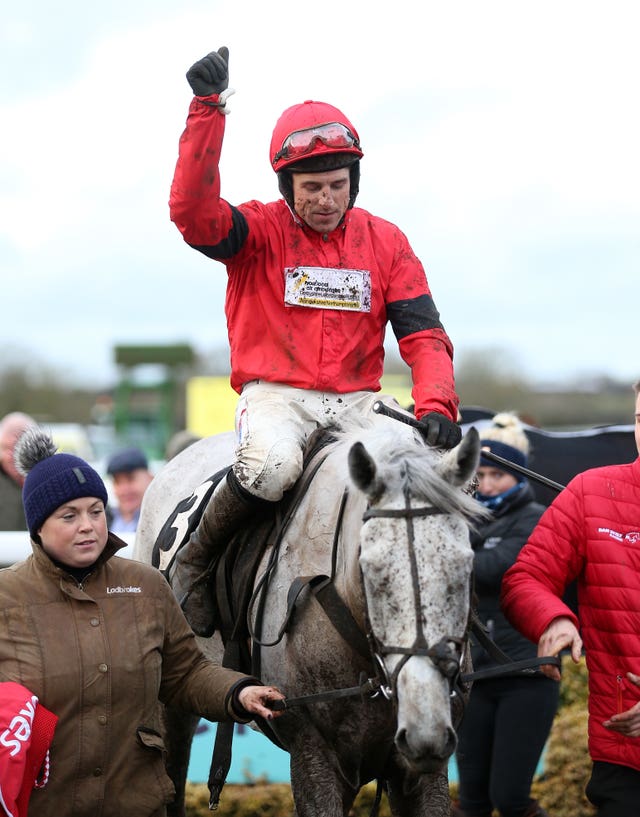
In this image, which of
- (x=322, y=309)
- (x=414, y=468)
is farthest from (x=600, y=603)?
(x=322, y=309)

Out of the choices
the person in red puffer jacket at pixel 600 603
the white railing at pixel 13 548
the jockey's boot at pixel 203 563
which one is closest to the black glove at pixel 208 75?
the jockey's boot at pixel 203 563

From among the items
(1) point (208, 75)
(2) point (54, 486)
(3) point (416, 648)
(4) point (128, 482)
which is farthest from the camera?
(4) point (128, 482)

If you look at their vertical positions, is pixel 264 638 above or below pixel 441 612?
below

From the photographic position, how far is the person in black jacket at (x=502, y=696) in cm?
511

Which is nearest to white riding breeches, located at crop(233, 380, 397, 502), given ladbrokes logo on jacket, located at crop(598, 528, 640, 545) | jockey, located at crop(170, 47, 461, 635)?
jockey, located at crop(170, 47, 461, 635)

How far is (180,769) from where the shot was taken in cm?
501

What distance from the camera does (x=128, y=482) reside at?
7531mm

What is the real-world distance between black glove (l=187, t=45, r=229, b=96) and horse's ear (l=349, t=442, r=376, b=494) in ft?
4.67

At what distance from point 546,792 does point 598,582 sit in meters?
2.95

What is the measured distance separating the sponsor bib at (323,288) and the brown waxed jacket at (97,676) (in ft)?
3.94

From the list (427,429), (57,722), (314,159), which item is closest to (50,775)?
(57,722)

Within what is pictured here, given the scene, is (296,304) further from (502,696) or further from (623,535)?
(502,696)

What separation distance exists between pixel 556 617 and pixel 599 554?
28cm

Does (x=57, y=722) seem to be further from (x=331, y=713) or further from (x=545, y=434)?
(x=545, y=434)
